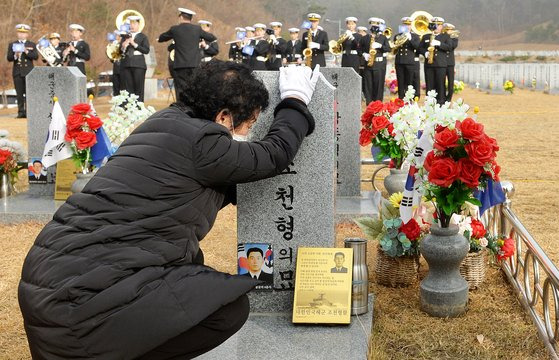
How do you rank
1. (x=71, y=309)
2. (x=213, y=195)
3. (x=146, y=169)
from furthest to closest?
(x=213, y=195), (x=146, y=169), (x=71, y=309)

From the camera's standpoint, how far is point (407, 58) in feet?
60.6

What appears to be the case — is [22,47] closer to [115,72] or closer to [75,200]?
[115,72]

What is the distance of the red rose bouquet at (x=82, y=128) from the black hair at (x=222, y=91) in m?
4.02

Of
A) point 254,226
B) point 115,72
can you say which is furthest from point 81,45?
point 254,226

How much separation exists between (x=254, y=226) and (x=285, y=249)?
8.2 inches

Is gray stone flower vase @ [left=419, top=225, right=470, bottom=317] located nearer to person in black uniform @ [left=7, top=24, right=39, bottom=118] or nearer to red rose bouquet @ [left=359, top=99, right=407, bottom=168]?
red rose bouquet @ [left=359, top=99, right=407, bottom=168]

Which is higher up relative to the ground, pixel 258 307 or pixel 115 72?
pixel 115 72

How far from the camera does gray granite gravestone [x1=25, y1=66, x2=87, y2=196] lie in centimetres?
832

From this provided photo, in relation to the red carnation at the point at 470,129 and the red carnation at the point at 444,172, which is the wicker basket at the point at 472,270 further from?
the red carnation at the point at 470,129

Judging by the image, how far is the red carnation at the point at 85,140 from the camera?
714cm

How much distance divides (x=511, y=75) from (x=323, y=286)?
123 feet

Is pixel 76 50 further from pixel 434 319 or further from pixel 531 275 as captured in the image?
pixel 434 319

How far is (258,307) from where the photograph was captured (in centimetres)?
437

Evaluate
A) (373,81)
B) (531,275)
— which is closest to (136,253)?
(531,275)
